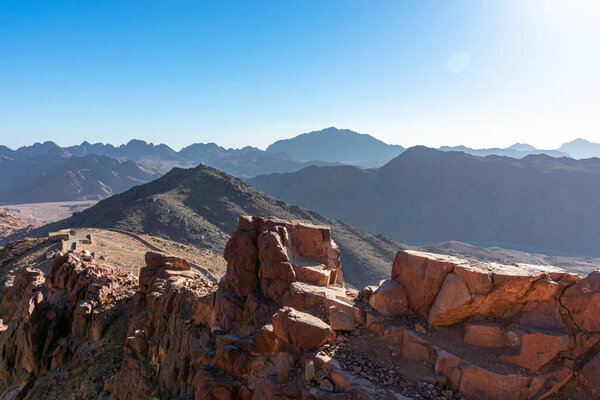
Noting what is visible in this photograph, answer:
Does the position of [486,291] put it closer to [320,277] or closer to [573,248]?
[320,277]

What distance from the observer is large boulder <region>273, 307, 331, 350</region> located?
32.5 feet

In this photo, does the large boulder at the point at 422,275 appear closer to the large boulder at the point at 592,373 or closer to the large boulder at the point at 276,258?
the large boulder at the point at 276,258

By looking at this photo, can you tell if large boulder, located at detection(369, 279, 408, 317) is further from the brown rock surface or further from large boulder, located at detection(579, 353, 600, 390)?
large boulder, located at detection(579, 353, 600, 390)

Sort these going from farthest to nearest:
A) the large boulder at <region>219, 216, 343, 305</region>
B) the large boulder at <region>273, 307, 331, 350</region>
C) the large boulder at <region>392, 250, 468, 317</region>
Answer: the large boulder at <region>219, 216, 343, 305</region>, the large boulder at <region>392, 250, 468, 317</region>, the large boulder at <region>273, 307, 331, 350</region>

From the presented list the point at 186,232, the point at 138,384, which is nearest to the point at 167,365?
the point at 138,384

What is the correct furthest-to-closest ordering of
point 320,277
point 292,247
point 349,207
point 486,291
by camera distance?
point 349,207, point 292,247, point 320,277, point 486,291

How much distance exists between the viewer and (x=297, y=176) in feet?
614

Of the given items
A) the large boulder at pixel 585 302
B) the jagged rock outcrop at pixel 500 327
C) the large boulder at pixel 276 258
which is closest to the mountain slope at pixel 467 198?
the large boulder at pixel 276 258

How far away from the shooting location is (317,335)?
32.5 feet

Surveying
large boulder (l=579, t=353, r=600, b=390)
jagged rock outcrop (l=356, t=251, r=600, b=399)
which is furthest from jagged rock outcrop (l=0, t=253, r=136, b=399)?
large boulder (l=579, t=353, r=600, b=390)

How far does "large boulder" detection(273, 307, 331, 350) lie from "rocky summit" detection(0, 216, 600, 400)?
4 centimetres

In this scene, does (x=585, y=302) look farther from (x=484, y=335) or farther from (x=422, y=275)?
(x=422, y=275)

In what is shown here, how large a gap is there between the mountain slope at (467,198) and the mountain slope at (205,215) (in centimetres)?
5925

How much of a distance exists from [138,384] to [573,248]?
13954 centimetres
